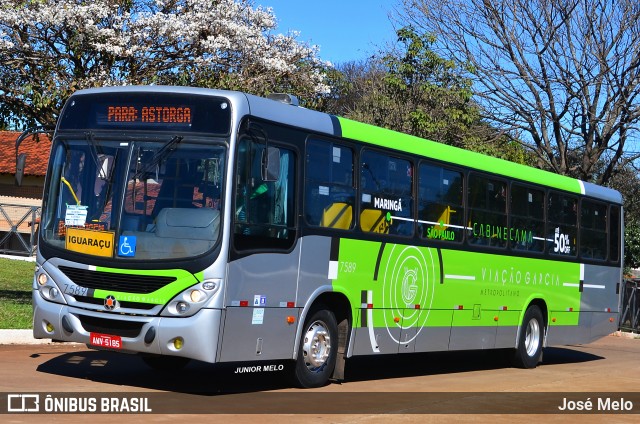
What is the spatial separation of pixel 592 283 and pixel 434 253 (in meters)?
6.16

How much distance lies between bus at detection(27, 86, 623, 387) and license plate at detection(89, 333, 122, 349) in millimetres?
17

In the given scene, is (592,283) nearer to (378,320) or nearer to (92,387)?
(378,320)

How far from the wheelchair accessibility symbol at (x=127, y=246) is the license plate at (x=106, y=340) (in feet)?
2.91

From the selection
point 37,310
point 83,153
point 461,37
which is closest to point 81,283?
point 37,310

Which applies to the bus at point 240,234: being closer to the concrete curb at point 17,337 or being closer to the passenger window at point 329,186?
the passenger window at point 329,186

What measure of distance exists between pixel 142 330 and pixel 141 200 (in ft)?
4.52

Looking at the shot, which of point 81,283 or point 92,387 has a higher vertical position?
point 81,283

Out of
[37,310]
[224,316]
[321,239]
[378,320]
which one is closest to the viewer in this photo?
[224,316]

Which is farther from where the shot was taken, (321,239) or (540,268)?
(540,268)

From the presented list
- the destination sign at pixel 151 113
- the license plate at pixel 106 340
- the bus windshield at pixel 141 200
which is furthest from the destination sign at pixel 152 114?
the license plate at pixel 106 340

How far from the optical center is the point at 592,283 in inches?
776

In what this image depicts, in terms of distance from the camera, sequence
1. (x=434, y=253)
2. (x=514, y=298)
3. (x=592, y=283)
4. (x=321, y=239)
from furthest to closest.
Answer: (x=592, y=283)
(x=514, y=298)
(x=434, y=253)
(x=321, y=239)

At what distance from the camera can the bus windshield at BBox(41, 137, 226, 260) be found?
10.9 metres

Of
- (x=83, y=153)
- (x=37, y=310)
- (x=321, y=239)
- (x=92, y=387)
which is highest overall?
(x=83, y=153)
